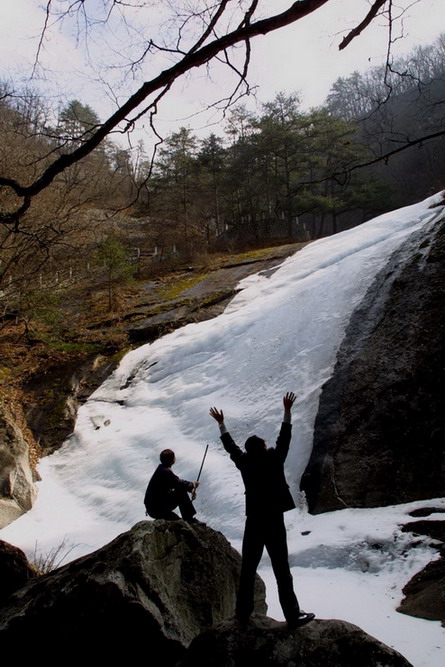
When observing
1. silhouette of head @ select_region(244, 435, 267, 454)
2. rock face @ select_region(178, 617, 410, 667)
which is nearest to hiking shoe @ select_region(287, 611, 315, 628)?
rock face @ select_region(178, 617, 410, 667)

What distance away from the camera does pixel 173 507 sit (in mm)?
4625

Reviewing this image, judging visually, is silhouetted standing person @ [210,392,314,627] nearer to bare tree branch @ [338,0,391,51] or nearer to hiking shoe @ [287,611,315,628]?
hiking shoe @ [287,611,315,628]

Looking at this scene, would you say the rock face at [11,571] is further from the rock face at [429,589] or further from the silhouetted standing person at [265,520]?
the rock face at [429,589]

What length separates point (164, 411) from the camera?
390 inches

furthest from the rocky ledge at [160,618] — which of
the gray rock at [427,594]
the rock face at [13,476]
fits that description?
the rock face at [13,476]

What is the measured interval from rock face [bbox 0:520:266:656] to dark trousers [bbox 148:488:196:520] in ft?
3.67

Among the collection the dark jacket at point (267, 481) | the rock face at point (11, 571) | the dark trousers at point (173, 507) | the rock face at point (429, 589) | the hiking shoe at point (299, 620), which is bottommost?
the rock face at point (429, 589)

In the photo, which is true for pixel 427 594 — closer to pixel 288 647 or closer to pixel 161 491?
pixel 288 647

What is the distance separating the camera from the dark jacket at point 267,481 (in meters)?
2.66

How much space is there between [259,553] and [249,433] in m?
5.07

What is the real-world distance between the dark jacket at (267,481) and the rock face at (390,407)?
3.48m

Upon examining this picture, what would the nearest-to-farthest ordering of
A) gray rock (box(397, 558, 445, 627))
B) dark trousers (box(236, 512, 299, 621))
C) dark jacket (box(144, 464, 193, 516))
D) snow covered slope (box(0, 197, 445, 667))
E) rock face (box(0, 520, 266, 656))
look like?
dark trousers (box(236, 512, 299, 621)), rock face (box(0, 520, 266, 656)), gray rock (box(397, 558, 445, 627)), snow covered slope (box(0, 197, 445, 667)), dark jacket (box(144, 464, 193, 516))

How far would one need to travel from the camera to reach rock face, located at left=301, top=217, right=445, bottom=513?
561 cm

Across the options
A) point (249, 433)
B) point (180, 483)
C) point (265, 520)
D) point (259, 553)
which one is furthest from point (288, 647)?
point (249, 433)
